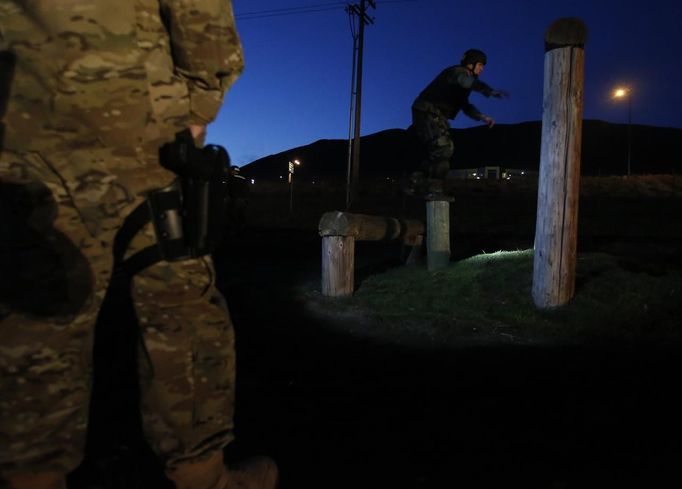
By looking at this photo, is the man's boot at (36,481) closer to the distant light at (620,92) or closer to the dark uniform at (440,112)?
the dark uniform at (440,112)

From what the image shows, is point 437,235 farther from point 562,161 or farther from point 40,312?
point 40,312

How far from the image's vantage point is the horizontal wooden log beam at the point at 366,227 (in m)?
6.00

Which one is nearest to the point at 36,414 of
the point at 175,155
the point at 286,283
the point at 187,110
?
the point at 175,155

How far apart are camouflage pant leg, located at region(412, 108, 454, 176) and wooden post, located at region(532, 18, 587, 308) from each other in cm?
220

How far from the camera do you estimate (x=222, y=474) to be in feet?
5.85

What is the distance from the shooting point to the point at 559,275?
5.06 metres

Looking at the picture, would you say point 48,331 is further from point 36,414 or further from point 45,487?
point 45,487

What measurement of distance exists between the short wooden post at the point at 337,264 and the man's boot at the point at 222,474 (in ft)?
13.3

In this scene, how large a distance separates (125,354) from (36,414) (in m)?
2.41

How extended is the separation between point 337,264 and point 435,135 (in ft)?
7.92

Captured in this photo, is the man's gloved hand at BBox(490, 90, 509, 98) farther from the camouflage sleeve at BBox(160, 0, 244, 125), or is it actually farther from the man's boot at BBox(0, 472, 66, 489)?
the man's boot at BBox(0, 472, 66, 489)

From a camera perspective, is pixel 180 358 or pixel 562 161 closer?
pixel 180 358

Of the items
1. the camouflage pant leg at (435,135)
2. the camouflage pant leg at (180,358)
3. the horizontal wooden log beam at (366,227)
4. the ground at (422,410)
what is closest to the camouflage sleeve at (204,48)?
the camouflage pant leg at (180,358)

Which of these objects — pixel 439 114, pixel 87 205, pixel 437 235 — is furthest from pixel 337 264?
pixel 87 205
